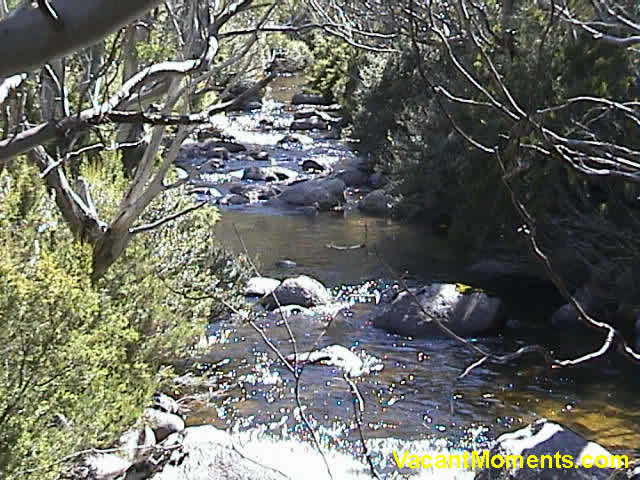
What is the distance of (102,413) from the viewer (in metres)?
5.64

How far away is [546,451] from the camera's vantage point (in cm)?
654

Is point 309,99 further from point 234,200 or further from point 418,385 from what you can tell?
point 418,385

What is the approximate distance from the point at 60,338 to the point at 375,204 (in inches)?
516

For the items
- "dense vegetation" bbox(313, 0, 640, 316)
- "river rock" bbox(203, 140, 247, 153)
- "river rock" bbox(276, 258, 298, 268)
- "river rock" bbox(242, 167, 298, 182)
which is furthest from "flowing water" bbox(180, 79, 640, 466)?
"river rock" bbox(203, 140, 247, 153)

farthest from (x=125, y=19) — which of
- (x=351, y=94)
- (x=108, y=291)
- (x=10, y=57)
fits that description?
(x=351, y=94)

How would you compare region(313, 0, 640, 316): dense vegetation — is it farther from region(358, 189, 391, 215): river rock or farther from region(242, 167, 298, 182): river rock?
region(242, 167, 298, 182): river rock

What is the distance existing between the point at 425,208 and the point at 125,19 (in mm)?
14479

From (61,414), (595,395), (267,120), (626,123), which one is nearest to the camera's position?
(61,414)

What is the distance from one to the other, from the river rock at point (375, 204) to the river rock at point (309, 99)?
13.6m

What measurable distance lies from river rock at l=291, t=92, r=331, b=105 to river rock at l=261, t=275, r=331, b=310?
64.5 ft

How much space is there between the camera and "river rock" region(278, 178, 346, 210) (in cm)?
1816

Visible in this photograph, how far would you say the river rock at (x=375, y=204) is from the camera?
1751 cm

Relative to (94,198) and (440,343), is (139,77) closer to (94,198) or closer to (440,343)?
(94,198)

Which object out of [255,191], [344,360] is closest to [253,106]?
[255,191]
